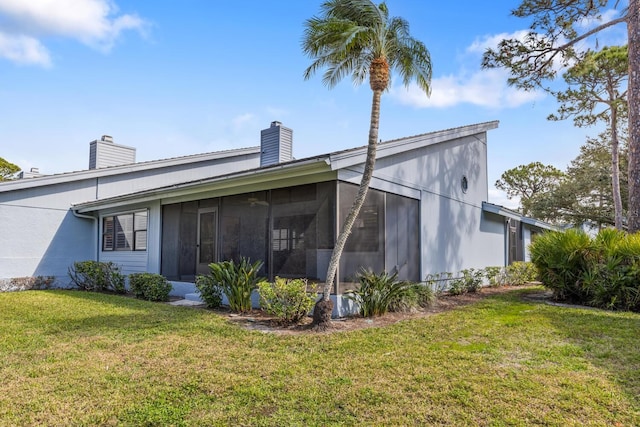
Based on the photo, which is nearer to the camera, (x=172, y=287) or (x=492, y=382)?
(x=492, y=382)

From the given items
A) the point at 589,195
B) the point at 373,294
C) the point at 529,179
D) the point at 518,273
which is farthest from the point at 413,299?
the point at 529,179

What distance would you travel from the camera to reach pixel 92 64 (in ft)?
36.6

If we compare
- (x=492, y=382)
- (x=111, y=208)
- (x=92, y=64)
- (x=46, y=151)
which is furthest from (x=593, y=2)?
(x=46, y=151)

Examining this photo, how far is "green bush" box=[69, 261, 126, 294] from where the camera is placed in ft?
37.4

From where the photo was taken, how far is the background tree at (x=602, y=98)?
1717 cm

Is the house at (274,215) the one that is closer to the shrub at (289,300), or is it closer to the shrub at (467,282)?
the shrub at (467,282)

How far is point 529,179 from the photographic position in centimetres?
3709

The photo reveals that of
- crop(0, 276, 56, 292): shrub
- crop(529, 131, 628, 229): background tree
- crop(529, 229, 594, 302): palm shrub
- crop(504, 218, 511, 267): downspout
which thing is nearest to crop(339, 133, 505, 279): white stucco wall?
crop(504, 218, 511, 267): downspout

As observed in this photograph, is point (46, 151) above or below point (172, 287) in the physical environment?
above

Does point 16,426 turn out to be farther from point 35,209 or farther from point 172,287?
point 35,209

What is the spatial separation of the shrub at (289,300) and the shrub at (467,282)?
17.8ft

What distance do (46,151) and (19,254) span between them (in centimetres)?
690

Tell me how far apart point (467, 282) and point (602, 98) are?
548 inches

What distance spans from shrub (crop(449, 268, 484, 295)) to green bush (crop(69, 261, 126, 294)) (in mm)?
9151
